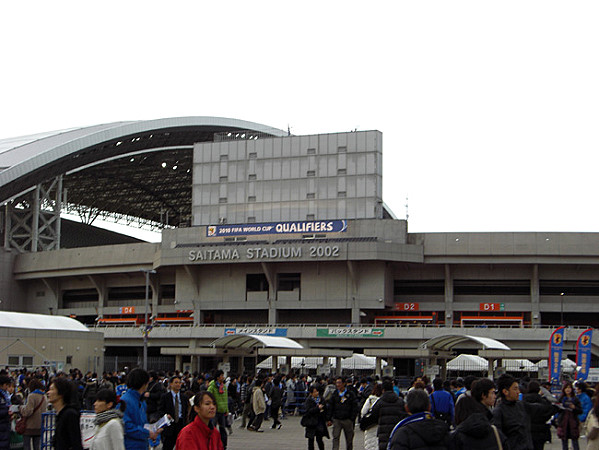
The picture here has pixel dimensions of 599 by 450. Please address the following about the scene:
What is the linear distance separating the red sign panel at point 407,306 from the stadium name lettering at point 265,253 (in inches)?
340

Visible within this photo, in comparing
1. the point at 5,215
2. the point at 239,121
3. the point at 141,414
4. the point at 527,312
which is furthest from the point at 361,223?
the point at 141,414

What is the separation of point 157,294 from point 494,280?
30259 mm

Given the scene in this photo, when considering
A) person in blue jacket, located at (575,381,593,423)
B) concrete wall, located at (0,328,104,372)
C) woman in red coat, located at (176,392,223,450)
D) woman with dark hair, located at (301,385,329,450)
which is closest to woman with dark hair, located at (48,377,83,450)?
→ woman in red coat, located at (176,392,223,450)

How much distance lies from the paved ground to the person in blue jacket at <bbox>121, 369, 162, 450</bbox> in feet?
36.8

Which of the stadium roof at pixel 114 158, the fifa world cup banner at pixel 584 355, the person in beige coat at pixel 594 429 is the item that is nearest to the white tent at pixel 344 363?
the fifa world cup banner at pixel 584 355

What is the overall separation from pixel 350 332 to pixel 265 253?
9.42 m

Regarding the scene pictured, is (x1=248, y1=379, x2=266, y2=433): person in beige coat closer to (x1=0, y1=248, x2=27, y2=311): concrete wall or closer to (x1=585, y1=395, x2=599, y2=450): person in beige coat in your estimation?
(x1=585, y1=395, x2=599, y2=450): person in beige coat

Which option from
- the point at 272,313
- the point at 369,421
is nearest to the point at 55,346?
the point at 272,313

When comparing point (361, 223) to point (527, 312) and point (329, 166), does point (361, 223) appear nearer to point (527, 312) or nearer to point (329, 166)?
point (329, 166)

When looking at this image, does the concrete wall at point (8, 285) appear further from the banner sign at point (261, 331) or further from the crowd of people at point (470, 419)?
the crowd of people at point (470, 419)

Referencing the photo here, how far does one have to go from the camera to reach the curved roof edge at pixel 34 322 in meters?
45.4

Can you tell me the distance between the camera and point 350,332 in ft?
214

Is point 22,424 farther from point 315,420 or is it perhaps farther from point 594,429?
point 594,429

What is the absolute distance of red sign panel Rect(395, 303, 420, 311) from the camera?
71688 millimetres
